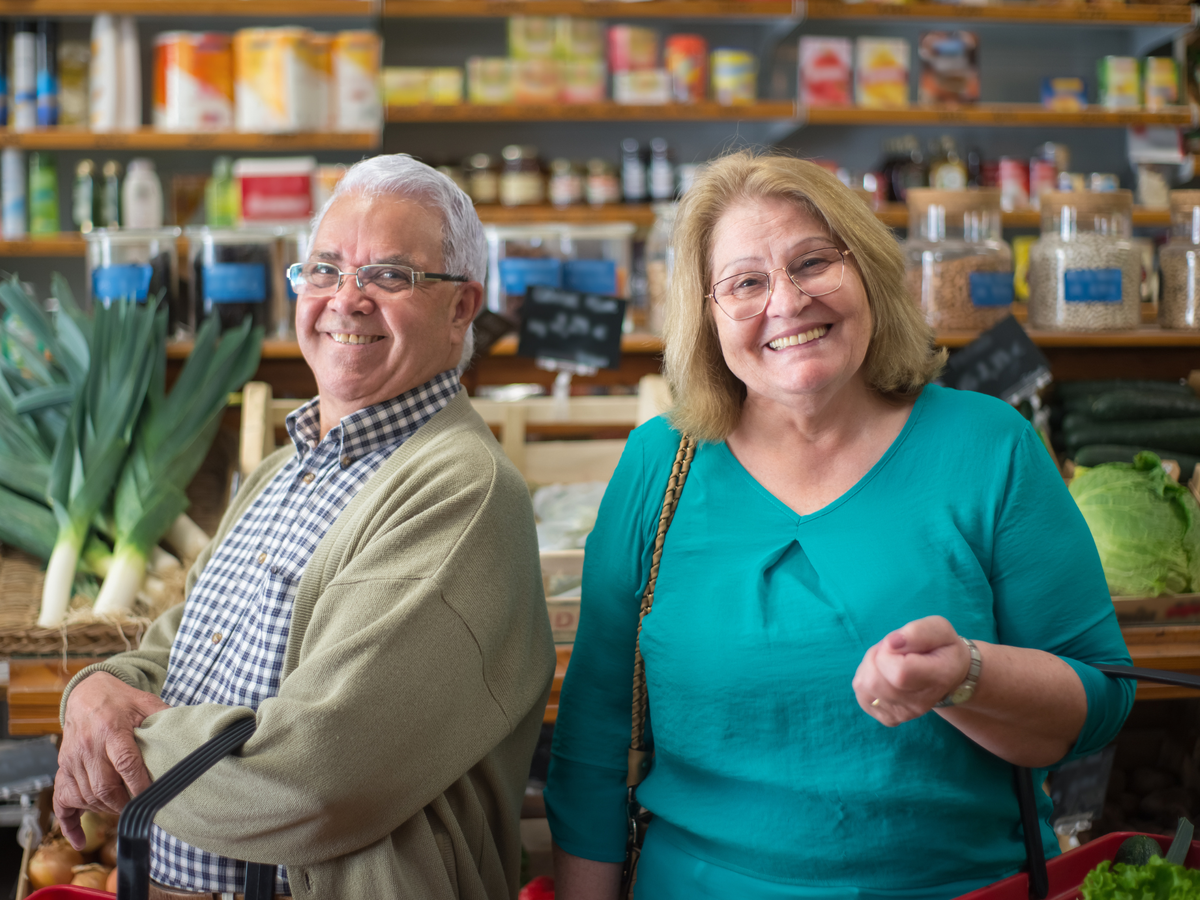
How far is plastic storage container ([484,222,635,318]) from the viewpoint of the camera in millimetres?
2113

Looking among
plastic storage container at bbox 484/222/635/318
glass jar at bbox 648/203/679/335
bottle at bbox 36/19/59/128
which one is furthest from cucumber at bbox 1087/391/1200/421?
bottle at bbox 36/19/59/128

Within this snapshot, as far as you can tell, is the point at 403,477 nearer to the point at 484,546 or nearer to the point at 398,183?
the point at 484,546

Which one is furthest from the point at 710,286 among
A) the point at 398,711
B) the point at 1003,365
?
the point at 1003,365

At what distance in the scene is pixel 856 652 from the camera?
107cm

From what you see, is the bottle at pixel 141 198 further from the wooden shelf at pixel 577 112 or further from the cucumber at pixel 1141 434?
the cucumber at pixel 1141 434

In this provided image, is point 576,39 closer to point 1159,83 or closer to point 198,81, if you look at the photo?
point 198,81

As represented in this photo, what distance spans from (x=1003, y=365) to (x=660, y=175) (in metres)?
2.24

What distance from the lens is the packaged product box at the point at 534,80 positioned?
3.69m

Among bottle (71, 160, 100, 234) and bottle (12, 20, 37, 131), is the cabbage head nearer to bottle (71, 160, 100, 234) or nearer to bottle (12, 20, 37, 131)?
bottle (71, 160, 100, 234)

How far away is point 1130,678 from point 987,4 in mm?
3471

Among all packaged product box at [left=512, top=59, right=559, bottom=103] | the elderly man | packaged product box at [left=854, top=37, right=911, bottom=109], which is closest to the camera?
the elderly man

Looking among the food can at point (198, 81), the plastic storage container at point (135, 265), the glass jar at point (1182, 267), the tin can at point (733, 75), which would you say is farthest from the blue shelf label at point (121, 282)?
the tin can at point (733, 75)

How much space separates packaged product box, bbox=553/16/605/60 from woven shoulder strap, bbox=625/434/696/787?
9.24 ft

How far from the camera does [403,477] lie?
1199 mm
